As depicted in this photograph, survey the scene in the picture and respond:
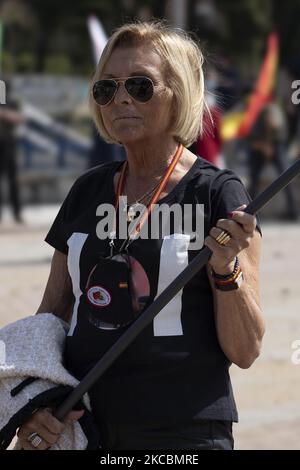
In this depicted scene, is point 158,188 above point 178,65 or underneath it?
underneath

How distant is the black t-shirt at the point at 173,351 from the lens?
2842 mm

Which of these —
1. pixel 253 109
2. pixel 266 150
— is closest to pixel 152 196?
pixel 266 150

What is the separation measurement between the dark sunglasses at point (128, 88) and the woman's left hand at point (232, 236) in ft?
1.47

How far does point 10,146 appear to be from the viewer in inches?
586

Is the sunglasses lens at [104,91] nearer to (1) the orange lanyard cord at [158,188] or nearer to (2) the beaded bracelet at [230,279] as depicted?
(1) the orange lanyard cord at [158,188]

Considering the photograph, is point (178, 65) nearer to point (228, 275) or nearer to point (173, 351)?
point (228, 275)

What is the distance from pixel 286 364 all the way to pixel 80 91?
43.6 feet

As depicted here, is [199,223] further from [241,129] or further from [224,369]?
[241,129]

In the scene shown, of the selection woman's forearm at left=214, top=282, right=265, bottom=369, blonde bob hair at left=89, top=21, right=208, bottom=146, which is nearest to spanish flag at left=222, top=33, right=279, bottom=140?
blonde bob hair at left=89, top=21, right=208, bottom=146

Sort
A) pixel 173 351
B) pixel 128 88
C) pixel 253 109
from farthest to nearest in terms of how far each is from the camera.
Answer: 1. pixel 253 109
2. pixel 128 88
3. pixel 173 351

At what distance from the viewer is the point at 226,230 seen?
2625 mm

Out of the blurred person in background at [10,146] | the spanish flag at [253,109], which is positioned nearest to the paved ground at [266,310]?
the blurred person in background at [10,146]

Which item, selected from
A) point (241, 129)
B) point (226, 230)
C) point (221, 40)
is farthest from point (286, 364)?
point (221, 40)

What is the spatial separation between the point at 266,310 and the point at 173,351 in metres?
5.96
